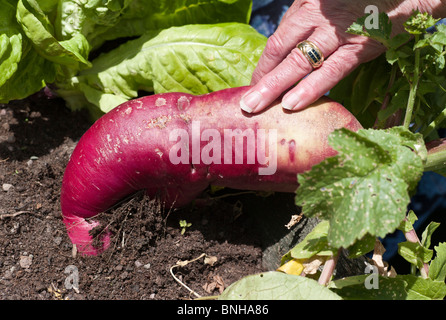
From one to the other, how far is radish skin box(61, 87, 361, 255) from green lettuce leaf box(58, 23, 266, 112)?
0.89ft

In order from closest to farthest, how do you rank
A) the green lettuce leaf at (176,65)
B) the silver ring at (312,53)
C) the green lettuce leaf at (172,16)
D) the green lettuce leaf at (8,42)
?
the silver ring at (312,53), the green lettuce leaf at (8,42), the green lettuce leaf at (176,65), the green lettuce leaf at (172,16)

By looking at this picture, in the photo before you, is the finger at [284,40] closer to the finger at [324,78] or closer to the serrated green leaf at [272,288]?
the finger at [324,78]

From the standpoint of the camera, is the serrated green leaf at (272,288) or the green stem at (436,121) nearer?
the serrated green leaf at (272,288)

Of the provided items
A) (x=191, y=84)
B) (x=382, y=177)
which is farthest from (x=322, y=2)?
(x=382, y=177)

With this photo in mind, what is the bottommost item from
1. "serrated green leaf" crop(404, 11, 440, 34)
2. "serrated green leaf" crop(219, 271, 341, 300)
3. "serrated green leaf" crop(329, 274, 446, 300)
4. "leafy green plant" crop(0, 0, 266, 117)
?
"serrated green leaf" crop(219, 271, 341, 300)

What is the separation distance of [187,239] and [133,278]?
22cm

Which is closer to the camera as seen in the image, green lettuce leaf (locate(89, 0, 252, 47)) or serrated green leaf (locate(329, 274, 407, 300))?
serrated green leaf (locate(329, 274, 407, 300))

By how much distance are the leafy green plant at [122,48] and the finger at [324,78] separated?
0.35 m

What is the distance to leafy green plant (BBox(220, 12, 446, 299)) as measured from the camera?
1031mm

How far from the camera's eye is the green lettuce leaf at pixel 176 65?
1.72 m

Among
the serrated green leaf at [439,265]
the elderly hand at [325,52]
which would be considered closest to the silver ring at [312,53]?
the elderly hand at [325,52]

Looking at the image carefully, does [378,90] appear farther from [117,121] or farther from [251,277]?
[117,121]

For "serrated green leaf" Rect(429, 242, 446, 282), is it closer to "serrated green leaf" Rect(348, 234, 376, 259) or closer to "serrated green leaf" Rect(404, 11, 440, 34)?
"serrated green leaf" Rect(348, 234, 376, 259)

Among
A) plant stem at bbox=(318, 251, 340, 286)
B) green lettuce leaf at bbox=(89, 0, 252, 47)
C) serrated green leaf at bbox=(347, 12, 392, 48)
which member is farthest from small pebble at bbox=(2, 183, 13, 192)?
serrated green leaf at bbox=(347, 12, 392, 48)
